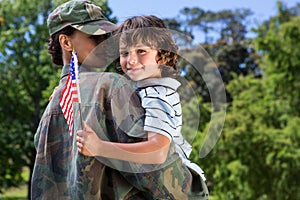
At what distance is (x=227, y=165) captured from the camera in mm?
16359

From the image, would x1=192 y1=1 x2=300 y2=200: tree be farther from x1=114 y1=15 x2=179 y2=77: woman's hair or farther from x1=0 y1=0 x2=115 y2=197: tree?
x1=114 y1=15 x2=179 y2=77: woman's hair

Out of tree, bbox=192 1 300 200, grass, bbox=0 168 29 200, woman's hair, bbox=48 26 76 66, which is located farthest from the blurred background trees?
woman's hair, bbox=48 26 76 66

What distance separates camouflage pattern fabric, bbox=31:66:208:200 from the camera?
167 centimetres

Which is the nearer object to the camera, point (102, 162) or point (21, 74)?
point (102, 162)

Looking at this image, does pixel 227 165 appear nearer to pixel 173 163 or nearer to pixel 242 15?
pixel 173 163

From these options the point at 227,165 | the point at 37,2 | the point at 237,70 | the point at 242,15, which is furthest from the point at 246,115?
the point at 242,15

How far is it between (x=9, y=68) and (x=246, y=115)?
9.61 metres

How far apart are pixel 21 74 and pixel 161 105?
20700 millimetres

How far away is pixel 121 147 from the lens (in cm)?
163

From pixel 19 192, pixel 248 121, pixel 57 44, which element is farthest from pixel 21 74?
pixel 57 44

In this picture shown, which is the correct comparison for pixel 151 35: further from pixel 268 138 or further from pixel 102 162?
pixel 268 138

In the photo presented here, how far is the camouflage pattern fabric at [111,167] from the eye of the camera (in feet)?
5.48

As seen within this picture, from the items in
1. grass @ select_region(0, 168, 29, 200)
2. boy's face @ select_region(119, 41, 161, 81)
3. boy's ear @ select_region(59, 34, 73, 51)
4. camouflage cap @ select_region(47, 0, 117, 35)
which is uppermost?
camouflage cap @ select_region(47, 0, 117, 35)

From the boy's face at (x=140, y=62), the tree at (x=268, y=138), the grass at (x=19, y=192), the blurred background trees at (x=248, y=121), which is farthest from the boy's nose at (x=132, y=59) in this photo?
the grass at (x=19, y=192)
